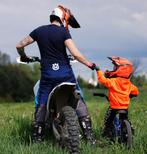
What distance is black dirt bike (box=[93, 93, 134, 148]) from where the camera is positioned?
6.99m

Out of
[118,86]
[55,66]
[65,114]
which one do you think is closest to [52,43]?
[55,66]

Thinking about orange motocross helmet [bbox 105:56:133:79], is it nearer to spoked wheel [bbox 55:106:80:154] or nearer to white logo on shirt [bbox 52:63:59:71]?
white logo on shirt [bbox 52:63:59:71]

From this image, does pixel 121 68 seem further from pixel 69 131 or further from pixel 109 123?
pixel 69 131

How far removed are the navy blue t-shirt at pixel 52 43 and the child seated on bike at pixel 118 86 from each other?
0.94 m

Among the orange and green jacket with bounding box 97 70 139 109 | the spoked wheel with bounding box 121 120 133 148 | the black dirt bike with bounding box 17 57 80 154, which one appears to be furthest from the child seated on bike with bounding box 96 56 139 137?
the black dirt bike with bounding box 17 57 80 154

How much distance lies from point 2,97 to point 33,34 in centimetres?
6713

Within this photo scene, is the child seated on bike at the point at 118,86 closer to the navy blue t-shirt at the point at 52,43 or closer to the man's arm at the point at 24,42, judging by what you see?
the navy blue t-shirt at the point at 52,43

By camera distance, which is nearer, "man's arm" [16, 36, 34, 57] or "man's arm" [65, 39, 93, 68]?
"man's arm" [65, 39, 93, 68]

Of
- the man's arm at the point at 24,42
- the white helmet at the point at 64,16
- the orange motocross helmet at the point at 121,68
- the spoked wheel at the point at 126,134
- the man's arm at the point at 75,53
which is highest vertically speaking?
the white helmet at the point at 64,16

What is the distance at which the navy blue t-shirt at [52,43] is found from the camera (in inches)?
264

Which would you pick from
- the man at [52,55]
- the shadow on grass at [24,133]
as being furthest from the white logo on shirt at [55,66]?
the shadow on grass at [24,133]

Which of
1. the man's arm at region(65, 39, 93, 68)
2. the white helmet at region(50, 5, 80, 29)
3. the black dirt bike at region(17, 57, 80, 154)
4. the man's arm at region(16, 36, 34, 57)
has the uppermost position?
the white helmet at region(50, 5, 80, 29)

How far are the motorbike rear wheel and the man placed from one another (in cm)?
48

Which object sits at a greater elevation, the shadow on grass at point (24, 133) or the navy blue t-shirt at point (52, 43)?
the navy blue t-shirt at point (52, 43)
